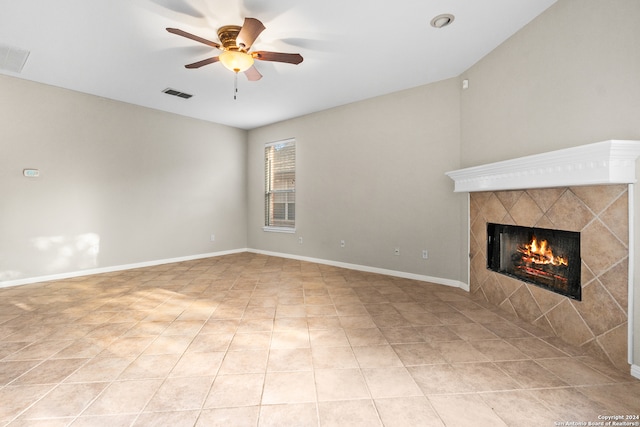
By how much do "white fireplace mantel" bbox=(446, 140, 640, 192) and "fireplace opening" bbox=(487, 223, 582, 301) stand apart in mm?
474

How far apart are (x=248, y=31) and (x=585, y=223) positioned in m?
3.11

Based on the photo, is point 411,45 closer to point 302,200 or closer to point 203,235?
point 302,200

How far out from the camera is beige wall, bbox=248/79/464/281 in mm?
3971

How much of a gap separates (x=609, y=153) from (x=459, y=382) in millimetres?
1729

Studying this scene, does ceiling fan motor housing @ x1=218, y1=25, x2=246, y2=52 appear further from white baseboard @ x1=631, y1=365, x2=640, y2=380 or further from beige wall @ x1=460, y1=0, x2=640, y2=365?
white baseboard @ x1=631, y1=365, x2=640, y2=380

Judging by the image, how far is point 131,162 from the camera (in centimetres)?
502

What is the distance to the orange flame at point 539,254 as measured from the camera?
2.50 metres

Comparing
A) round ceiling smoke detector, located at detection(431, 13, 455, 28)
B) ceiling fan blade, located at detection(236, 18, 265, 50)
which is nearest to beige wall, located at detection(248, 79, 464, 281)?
round ceiling smoke detector, located at detection(431, 13, 455, 28)

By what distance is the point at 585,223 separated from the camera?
7.11 feet

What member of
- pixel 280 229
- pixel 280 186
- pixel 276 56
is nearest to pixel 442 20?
pixel 276 56

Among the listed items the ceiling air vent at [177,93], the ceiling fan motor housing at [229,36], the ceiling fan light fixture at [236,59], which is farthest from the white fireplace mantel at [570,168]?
the ceiling air vent at [177,93]

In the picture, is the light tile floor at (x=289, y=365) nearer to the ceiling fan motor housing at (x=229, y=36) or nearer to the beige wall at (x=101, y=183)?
the beige wall at (x=101, y=183)

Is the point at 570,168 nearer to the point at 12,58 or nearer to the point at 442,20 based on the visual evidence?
the point at 442,20

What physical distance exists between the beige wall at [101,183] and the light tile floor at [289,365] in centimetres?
115
